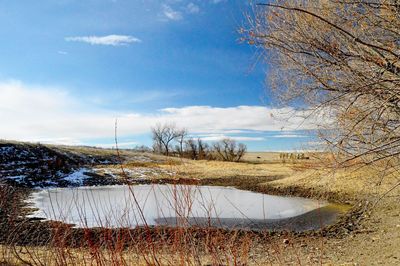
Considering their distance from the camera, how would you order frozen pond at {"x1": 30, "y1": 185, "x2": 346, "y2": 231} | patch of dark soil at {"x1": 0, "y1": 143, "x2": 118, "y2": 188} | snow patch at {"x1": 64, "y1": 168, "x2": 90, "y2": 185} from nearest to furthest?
frozen pond at {"x1": 30, "y1": 185, "x2": 346, "y2": 231}, patch of dark soil at {"x1": 0, "y1": 143, "x2": 118, "y2": 188}, snow patch at {"x1": 64, "y1": 168, "x2": 90, "y2": 185}

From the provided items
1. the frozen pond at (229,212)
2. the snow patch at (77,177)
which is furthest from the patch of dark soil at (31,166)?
the frozen pond at (229,212)

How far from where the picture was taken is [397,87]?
471cm

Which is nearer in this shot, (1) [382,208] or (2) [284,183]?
(1) [382,208]

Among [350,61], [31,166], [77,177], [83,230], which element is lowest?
[77,177]

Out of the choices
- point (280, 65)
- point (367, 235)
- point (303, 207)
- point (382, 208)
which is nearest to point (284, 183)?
point (303, 207)

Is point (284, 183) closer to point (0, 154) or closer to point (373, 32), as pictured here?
point (373, 32)

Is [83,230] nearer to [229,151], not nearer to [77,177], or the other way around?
[77,177]

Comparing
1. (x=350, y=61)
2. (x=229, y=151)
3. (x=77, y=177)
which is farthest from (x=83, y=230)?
(x=229, y=151)

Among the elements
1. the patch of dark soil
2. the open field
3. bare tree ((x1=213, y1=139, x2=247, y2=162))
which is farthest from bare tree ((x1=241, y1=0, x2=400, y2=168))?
bare tree ((x1=213, y1=139, x2=247, y2=162))

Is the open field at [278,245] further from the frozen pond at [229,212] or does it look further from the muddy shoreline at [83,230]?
the frozen pond at [229,212]

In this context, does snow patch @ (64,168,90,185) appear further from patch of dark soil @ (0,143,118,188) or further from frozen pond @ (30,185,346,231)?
frozen pond @ (30,185,346,231)

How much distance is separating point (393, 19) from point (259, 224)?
815 cm

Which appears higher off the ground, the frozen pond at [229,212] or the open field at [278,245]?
the open field at [278,245]

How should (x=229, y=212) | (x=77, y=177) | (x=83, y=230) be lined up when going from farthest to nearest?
(x=77, y=177), (x=229, y=212), (x=83, y=230)
